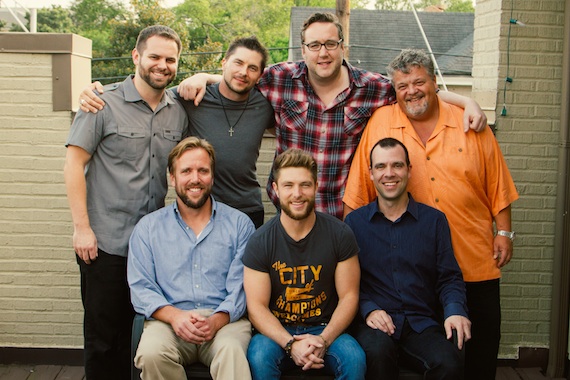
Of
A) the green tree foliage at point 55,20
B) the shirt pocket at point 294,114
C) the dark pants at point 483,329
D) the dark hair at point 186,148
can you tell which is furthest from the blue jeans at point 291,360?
the green tree foliage at point 55,20

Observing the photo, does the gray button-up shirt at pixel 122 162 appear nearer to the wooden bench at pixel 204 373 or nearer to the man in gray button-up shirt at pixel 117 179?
the man in gray button-up shirt at pixel 117 179

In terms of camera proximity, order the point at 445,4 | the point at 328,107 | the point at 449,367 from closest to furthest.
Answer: the point at 449,367
the point at 328,107
the point at 445,4

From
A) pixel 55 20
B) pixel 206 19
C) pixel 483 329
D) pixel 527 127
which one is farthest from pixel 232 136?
pixel 55 20

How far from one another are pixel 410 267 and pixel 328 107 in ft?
3.00

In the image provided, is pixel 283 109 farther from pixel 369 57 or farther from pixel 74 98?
pixel 369 57

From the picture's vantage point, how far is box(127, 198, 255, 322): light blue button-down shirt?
3031 millimetres

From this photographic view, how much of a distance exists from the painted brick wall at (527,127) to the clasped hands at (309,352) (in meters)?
1.76

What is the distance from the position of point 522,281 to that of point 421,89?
1.60 meters

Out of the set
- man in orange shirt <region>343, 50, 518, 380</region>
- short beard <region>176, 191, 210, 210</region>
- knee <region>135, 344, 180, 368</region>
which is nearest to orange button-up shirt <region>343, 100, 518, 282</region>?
man in orange shirt <region>343, 50, 518, 380</region>

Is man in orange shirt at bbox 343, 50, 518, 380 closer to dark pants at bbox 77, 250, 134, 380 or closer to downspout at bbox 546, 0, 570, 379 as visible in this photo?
downspout at bbox 546, 0, 570, 379

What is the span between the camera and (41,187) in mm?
3979

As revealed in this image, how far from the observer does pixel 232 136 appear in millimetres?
3371

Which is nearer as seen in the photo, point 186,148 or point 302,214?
point 302,214

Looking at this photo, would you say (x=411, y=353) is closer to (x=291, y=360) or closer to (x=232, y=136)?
Result: (x=291, y=360)
